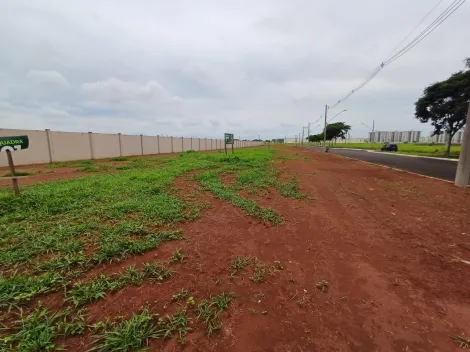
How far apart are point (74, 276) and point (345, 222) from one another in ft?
15.0

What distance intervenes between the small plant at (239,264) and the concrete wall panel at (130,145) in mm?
23129

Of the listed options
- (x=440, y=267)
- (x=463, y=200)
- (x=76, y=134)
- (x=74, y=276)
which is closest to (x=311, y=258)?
(x=440, y=267)

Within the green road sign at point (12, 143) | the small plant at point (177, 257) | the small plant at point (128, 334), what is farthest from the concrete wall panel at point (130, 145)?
the small plant at point (128, 334)

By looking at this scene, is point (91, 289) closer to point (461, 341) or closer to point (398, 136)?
point (461, 341)

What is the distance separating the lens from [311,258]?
3.26 m

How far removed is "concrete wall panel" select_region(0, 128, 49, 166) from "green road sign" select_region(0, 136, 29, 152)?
38.7 feet

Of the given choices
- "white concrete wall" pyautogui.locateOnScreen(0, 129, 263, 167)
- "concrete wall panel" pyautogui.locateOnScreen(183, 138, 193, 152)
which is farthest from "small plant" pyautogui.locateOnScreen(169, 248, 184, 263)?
"concrete wall panel" pyautogui.locateOnScreen(183, 138, 193, 152)

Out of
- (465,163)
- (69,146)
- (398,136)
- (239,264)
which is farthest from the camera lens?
(398,136)

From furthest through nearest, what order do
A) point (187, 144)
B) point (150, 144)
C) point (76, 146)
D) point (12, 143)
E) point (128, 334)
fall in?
point (187, 144)
point (150, 144)
point (76, 146)
point (12, 143)
point (128, 334)

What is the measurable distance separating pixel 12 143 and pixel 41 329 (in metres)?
4.65

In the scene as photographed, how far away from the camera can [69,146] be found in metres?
17.0

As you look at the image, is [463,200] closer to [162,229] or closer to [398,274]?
[398,274]

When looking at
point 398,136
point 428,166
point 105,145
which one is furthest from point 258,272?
point 398,136

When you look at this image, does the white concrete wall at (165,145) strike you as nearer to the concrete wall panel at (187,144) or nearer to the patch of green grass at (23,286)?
the concrete wall panel at (187,144)
